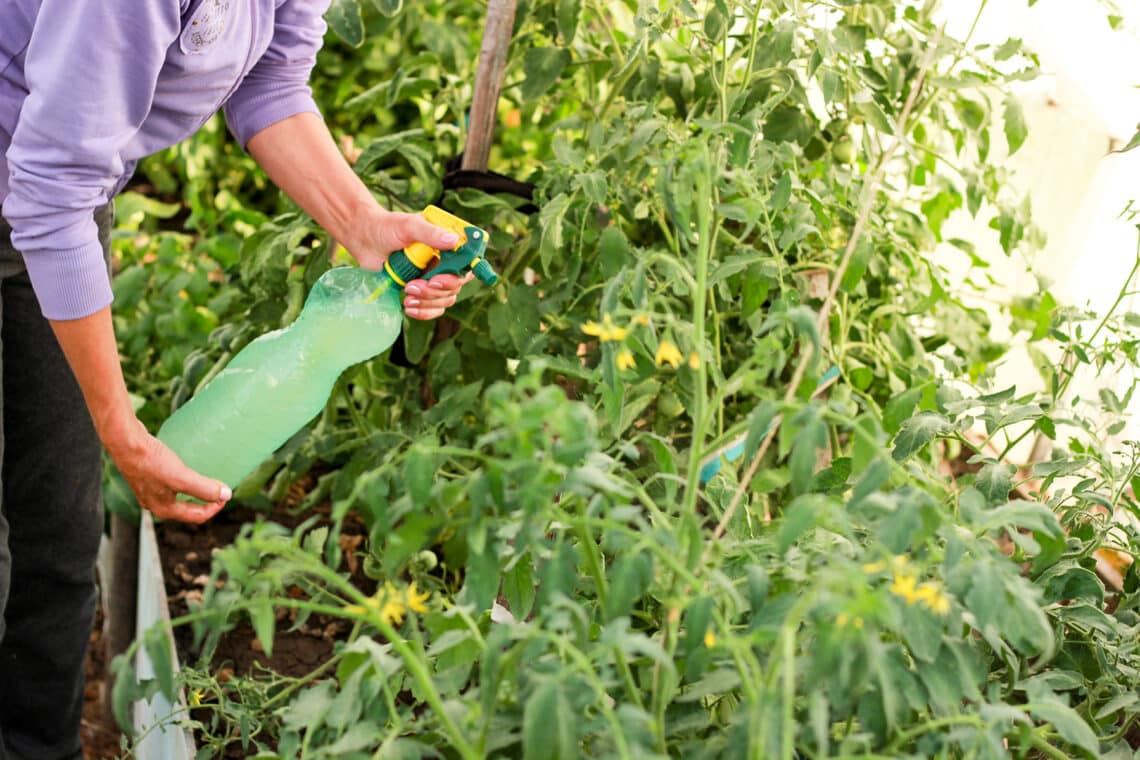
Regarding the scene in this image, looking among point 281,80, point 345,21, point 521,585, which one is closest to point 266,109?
point 281,80

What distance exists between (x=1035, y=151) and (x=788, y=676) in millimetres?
1655

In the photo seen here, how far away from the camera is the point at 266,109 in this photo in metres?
1.36

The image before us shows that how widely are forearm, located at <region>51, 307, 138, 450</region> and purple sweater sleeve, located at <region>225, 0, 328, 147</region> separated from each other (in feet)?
1.11

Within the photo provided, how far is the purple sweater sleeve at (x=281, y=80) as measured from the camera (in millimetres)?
1329

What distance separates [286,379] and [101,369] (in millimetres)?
249

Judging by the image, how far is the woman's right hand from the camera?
117 centimetres

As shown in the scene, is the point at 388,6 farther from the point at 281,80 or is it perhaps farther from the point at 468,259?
the point at 468,259

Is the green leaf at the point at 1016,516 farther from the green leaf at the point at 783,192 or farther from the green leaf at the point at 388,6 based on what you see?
the green leaf at the point at 388,6

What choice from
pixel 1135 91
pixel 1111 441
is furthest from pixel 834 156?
pixel 1111 441

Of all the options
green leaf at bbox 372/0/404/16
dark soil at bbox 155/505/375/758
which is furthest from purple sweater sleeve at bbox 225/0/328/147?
dark soil at bbox 155/505/375/758

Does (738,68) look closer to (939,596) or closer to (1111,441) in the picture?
(1111,441)

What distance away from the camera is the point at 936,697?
77 centimetres

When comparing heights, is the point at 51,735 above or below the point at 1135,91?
below

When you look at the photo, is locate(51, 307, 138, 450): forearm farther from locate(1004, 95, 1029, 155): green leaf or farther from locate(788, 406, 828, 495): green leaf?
locate(1004, 95, 1029, 155): green leaf
